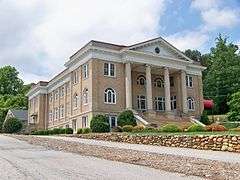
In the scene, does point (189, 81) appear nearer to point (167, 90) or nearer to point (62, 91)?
point (167, 90)

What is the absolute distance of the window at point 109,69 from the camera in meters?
45.8

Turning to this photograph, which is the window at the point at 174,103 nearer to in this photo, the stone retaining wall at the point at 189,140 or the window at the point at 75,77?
the window at the point at 75,77

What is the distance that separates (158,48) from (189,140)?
89.8ft

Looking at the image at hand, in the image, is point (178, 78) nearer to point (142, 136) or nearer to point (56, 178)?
point (142, 136)

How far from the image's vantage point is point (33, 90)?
229 feet

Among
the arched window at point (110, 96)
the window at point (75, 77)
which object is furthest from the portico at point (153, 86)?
the window at point (75, 77)

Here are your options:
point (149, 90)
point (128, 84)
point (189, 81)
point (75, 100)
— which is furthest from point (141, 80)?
point (75, 100)

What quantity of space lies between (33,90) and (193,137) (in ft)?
166

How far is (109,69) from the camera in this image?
46062mm

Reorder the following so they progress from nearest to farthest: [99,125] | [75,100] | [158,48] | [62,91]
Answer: [99,125]
[75,100]
[158,48]
[62,91]

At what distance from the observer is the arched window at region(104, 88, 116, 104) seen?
45237 millimetres

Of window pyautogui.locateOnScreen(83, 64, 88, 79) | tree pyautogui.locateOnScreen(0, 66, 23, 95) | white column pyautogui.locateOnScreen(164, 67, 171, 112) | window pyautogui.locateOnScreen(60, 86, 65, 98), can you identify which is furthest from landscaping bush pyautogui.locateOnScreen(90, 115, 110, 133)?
tree pyautogui.locateOnScreen(0, 66, 23, 95)

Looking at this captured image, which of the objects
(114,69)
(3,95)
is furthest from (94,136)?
(3,95)

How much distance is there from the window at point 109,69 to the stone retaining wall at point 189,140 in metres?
15.9
